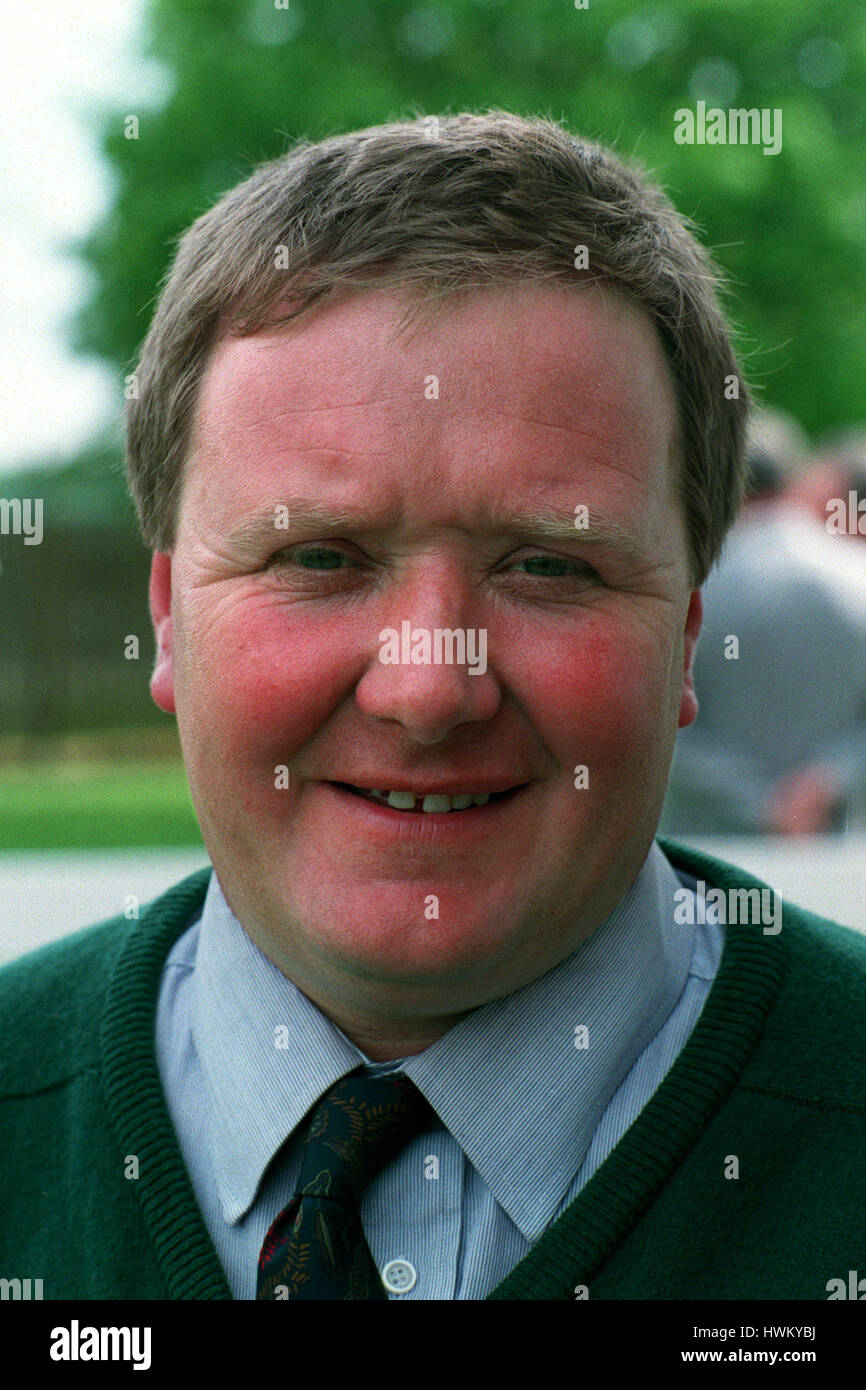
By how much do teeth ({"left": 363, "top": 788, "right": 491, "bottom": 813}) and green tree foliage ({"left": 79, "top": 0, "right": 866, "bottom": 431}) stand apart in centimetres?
924

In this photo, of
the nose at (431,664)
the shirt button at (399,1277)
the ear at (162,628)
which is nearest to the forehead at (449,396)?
the nose at (431,664)

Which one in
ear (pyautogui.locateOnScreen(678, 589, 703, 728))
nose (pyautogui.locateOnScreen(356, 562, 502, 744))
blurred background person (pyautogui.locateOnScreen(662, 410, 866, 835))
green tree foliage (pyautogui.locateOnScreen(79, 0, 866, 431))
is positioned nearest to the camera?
nose (pyautogui.locateOnScreen(356, 562, 502, 744))

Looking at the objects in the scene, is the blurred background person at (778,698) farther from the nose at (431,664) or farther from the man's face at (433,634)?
the nose at (431,664)

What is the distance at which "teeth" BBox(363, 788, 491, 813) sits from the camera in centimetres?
148

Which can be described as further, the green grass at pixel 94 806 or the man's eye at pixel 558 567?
the green grass at pixel 94 806

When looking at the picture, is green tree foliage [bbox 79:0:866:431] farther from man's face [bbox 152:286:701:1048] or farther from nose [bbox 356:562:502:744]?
nose [bbox 356:562:502:744]

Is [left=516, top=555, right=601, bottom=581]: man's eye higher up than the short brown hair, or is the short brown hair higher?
the short brown hair

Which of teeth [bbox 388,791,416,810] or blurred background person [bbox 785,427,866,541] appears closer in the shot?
teeth [bbox 388,791,416,810]

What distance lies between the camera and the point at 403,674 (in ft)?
4.63

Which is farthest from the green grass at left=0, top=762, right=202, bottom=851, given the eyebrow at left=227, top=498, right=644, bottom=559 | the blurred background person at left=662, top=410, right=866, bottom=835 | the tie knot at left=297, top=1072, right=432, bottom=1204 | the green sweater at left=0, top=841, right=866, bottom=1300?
the eyebrow at left=227, top=498, right=644, bottom=559

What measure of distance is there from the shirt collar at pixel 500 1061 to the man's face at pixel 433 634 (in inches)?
2.8

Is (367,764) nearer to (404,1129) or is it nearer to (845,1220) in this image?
(404,1129)

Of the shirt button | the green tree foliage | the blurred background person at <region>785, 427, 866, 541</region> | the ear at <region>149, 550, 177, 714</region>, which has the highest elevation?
the green tree foliage

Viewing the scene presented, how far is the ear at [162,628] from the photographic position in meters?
1.78
